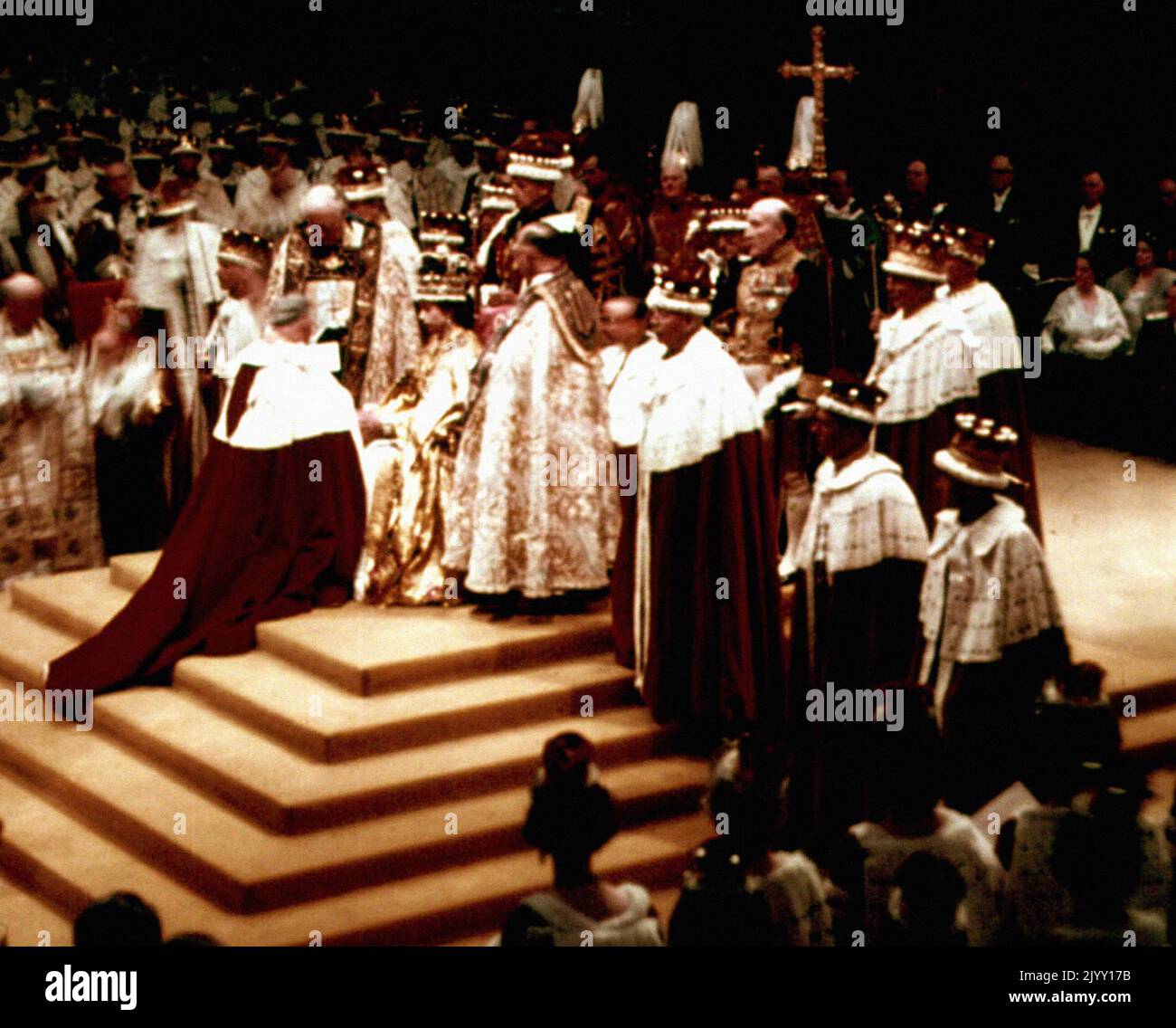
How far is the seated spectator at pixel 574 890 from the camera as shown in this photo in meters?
4.71

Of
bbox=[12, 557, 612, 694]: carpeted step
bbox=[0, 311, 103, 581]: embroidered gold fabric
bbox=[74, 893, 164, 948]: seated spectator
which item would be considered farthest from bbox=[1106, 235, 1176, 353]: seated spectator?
bbox=[74, 893, 164, 948]: seated spectator

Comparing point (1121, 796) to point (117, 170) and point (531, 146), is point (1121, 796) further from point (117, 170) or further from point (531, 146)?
point (117, 170)

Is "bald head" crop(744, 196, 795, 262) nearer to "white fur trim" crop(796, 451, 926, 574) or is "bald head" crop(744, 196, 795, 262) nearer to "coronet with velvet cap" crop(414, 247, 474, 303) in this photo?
"coronet with velvet cap" crop(414, 247, 474, 303)

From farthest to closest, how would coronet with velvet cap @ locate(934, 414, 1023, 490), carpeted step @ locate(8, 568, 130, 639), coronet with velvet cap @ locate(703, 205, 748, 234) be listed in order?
1. coronet with velvet cap @ locate(703, 205, 748, 234)
2. carpeted step @ locate(8, 568, 130, 639)
3. coronet with velvet cap @ locate(934, 414, 1023, 490)

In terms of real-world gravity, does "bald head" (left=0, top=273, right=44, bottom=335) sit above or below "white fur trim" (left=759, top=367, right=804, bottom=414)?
above

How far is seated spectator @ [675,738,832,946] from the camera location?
5.30 meters

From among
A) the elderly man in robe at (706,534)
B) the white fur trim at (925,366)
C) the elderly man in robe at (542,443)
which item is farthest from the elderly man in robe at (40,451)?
the white fur trim at (925,366)

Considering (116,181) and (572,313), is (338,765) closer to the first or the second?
(572,313)

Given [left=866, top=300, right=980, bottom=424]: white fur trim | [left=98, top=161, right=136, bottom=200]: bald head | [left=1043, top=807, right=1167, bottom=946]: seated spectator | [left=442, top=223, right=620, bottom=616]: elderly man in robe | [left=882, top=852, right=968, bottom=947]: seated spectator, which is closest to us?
[left=882, top=852, right=968, bottom=947]: seated spectator

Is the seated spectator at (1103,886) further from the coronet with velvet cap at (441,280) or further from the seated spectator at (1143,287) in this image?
the seated spectator at (1143,287)

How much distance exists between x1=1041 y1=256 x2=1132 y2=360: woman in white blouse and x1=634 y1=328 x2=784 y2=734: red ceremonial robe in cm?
599

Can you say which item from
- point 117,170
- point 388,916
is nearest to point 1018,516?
point 388,916

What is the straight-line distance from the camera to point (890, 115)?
16797 millimetres

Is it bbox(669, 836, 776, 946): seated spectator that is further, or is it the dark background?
the dark background
